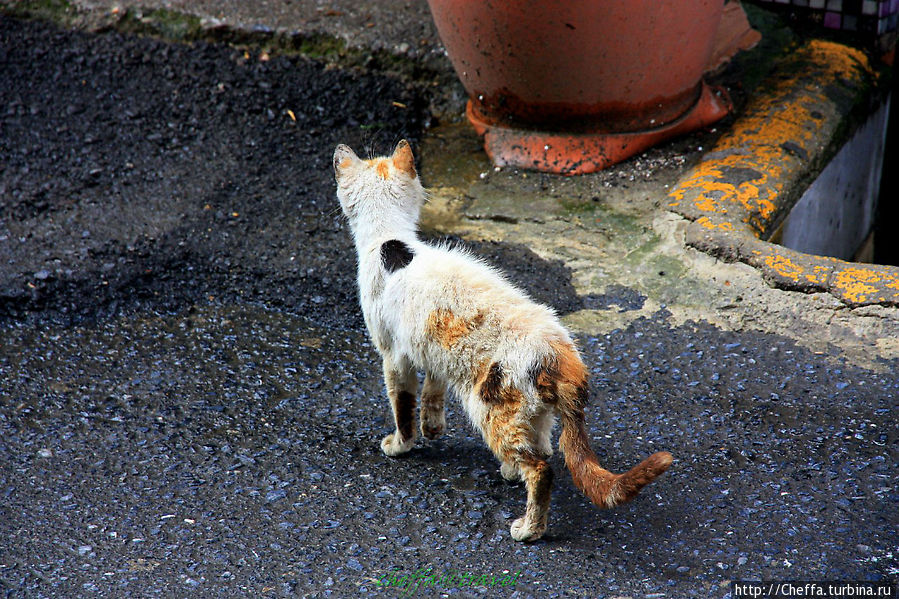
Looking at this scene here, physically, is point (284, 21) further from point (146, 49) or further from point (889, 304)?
point (889, 304)

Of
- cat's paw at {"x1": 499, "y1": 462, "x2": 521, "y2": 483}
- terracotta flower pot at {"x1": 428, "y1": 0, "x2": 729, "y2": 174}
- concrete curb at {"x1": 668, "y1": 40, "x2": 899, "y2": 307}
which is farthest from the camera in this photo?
terracotta flower pot at {"x1": 428, "y1": 0, "x2": 729, "y2": 174}

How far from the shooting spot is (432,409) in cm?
308

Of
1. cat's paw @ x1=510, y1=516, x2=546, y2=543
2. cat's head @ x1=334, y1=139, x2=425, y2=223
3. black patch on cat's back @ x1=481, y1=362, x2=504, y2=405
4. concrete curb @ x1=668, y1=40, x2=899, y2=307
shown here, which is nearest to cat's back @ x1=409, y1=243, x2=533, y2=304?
black patch on cat's back @ x1=481, y1=362, x2=504, y2=405

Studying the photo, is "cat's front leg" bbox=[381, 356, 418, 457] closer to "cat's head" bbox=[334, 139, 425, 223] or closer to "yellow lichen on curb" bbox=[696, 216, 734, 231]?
"cat's head" bbox=[334, 139, 425, 223]

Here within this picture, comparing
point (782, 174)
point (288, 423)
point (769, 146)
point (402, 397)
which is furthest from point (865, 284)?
point (288, 423)

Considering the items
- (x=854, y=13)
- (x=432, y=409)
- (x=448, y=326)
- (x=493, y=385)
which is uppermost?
(x=854, y=13)

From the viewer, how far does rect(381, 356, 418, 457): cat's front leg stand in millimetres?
3004

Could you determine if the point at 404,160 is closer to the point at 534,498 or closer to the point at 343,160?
the point at 343,160

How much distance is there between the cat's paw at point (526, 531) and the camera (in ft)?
8.63

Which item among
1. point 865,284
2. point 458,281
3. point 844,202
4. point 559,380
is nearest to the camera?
point 559,380

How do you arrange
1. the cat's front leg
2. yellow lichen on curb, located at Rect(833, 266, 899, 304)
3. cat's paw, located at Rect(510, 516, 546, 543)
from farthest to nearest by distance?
1. yellow lichen on curb, located at Rect(833, 266, 899, 304)
2. the cat's front leg
3. cat's paw, located at Rect(510, 516, 546, 543)

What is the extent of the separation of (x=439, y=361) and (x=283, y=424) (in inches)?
34.8

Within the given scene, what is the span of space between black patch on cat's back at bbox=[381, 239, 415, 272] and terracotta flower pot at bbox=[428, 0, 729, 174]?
76.1 inches

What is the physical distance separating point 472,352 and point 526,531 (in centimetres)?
59
